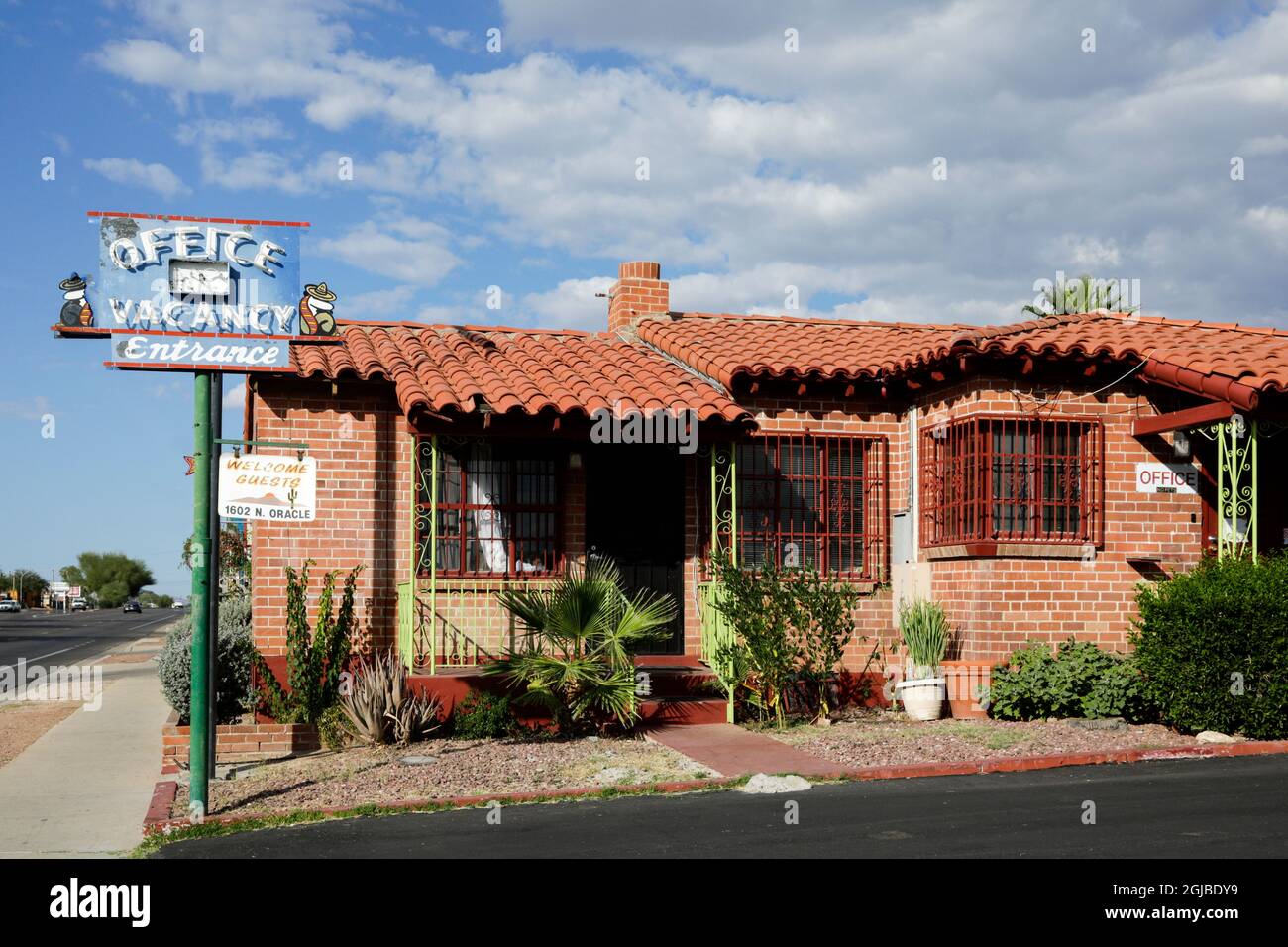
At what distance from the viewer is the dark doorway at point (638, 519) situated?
1491 cm

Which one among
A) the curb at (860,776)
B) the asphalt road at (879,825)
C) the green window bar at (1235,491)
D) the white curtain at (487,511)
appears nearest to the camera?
the asphalt road at (879,825)

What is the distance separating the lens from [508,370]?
14.6 metres

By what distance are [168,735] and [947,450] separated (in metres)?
8.23

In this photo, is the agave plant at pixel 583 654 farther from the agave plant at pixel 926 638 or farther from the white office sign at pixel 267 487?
the white office sign at pixel 267 487

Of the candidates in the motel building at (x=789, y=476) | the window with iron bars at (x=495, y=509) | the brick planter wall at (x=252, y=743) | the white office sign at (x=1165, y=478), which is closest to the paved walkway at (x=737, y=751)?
the motel building at (x=789, y=476)

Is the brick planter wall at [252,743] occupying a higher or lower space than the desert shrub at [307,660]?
lower

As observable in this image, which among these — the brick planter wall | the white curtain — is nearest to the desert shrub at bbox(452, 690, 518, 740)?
the brick planter wall

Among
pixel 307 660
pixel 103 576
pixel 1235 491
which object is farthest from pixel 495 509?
pixel 103 576

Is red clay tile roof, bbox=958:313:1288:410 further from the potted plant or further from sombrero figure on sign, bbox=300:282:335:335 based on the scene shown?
sombrero figure on sign, bbox=300:282:335:335

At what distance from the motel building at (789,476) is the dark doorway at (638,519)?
0.08 ft

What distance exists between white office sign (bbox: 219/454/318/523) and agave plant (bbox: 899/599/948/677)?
6386 millimetres

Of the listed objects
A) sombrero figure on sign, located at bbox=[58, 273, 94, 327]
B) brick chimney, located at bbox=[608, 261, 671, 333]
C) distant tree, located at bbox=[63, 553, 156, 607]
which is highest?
brick chimney, located at bbox=[608, 261, 671, 333]

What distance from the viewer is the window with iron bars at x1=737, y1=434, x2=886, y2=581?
14.9 m
